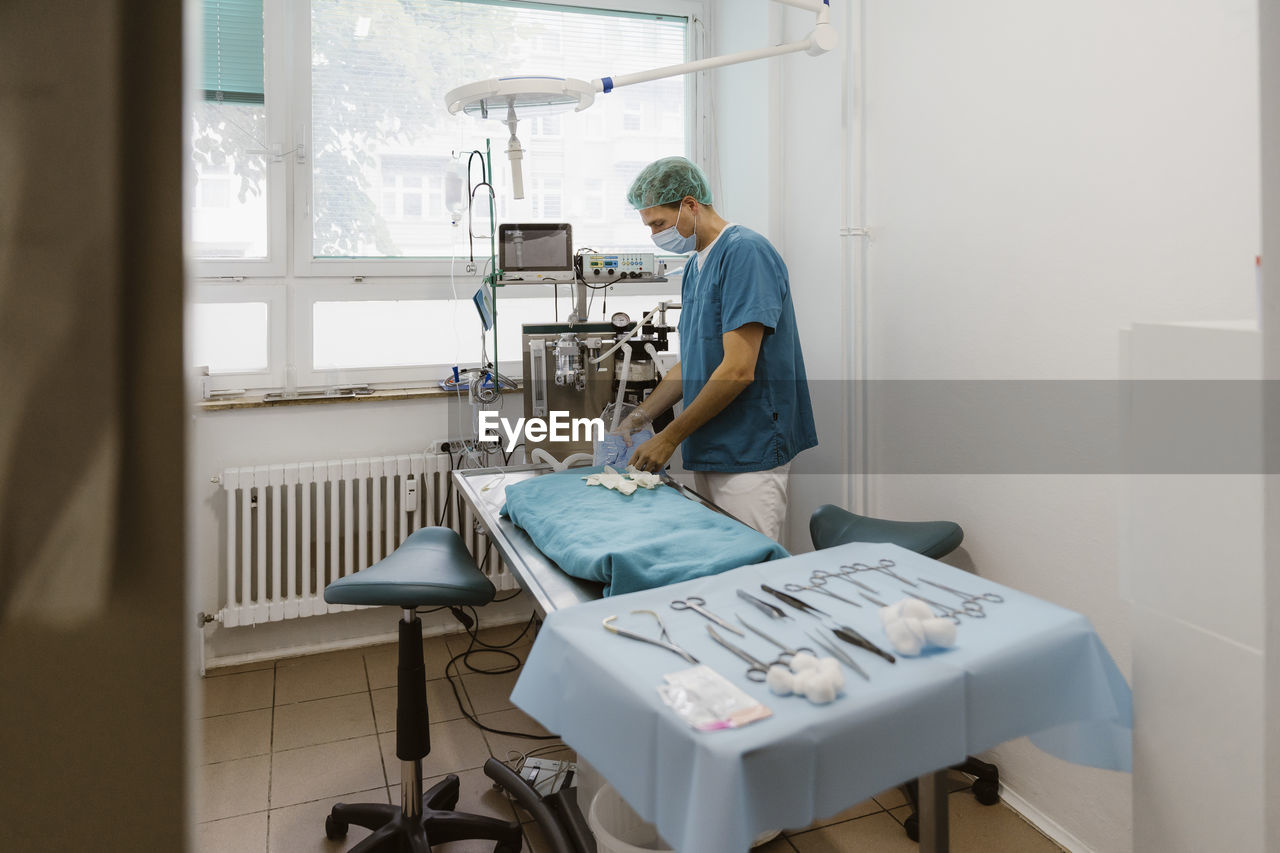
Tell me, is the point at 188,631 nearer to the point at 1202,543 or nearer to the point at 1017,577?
the point at 1202,543

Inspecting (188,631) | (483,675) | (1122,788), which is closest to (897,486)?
(1122,788)

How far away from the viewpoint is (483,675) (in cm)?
317

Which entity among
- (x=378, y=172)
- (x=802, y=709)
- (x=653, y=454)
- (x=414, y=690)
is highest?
(x=378, y=172)

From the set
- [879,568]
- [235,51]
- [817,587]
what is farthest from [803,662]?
[235,51]

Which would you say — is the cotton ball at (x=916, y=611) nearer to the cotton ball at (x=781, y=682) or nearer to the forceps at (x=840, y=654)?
the forceps at (x=840, y=654)

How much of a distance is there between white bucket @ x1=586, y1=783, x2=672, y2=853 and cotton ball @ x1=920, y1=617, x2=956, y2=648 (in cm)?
89

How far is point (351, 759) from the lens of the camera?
262 cm

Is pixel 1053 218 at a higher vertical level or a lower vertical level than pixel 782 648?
higher

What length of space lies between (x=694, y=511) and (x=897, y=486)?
1.09 m

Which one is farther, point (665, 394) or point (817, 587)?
point (665, 394)

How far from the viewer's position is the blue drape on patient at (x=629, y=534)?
1.63m

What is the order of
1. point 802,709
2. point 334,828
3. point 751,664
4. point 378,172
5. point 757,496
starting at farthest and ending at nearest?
point 378,172, point 757,496, point 334,828, point 751,664, point 802,709

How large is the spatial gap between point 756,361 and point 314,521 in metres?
1.88

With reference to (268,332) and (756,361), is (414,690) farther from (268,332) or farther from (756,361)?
(268,332)
